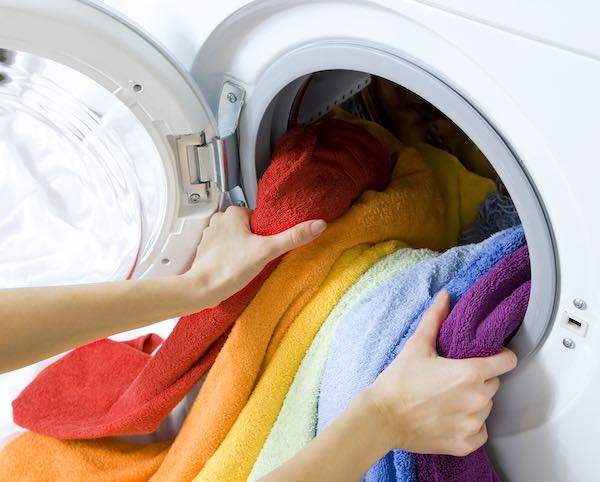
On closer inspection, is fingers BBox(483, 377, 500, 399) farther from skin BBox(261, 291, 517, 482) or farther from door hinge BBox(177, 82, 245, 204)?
door hinge BBox(177, 82, 245, 204)

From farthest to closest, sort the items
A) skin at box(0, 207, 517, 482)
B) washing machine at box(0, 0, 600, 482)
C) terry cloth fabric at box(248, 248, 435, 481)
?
terry cloth fabric at box(248, 248, 435, 481)
skin at box(0, 207, 517, 482)
washing machine at box(0, 0, 600, 482)

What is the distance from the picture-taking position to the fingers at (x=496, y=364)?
703mm

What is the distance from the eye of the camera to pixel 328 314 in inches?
33.6

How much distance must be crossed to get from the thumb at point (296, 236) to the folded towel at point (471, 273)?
0.50 ft

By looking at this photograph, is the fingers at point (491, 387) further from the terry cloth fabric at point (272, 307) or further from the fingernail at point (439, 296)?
the terry cloth fabric at point (272, 307)

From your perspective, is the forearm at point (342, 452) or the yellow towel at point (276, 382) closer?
the forearm at point (342, 452)

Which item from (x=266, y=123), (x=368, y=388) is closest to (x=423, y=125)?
(x=266, y=123)

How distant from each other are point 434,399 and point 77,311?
374mm

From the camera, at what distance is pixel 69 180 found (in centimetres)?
108

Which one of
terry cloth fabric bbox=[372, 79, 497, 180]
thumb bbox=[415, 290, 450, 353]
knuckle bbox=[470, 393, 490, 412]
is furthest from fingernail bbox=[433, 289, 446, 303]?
terry cloth fabric bbox=[372, 79, 497, 180]

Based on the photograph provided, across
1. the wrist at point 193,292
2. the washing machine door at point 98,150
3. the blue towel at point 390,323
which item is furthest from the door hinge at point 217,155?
the blue towel at point 390,323

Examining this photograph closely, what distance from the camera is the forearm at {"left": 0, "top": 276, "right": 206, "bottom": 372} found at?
2.39ft

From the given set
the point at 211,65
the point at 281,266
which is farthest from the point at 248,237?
the point at 211,65

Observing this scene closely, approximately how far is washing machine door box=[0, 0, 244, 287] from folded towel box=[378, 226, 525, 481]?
31 cm
